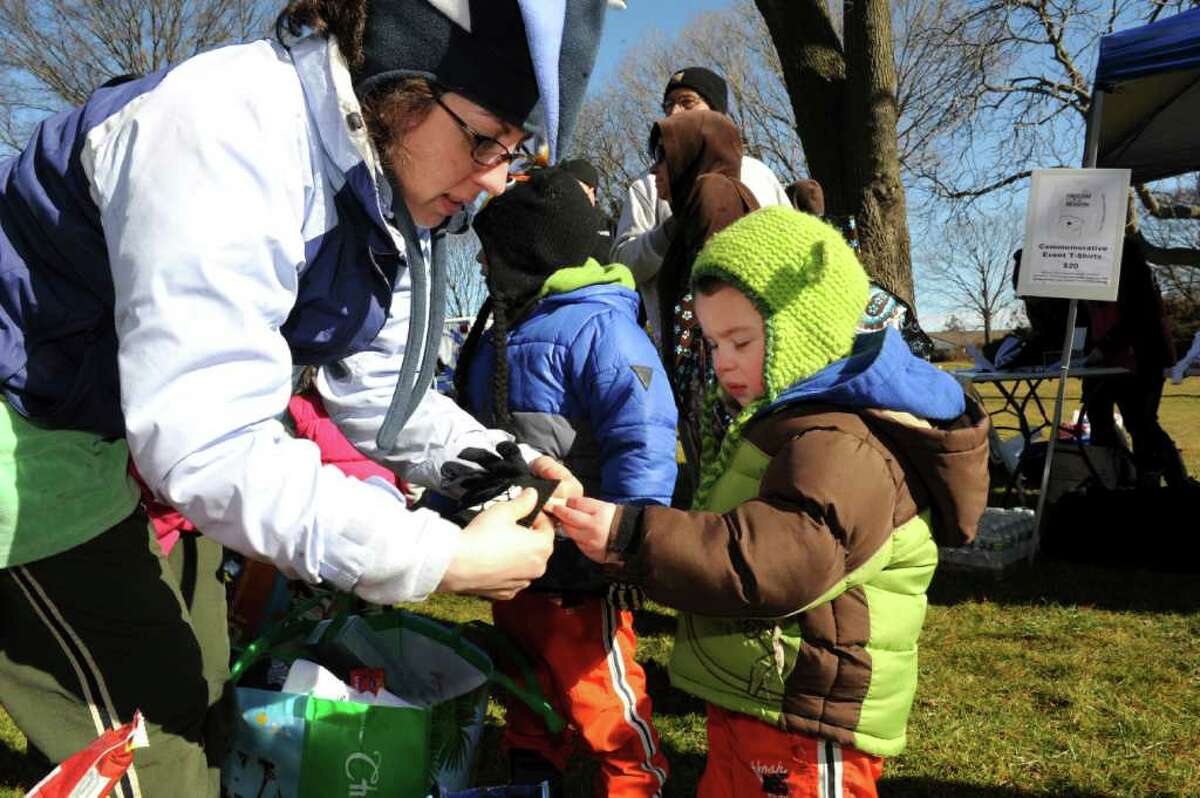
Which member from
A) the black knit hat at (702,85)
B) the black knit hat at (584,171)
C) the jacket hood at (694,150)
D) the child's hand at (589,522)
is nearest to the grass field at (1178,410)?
the black knit hat at (702,85)

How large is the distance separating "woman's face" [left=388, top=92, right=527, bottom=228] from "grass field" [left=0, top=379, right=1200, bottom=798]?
2022 millimetres

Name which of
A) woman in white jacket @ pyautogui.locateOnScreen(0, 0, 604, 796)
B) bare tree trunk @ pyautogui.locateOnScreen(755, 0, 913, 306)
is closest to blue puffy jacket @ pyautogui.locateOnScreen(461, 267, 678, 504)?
woman in white jacket @ pyautogui.locateOnScreen(0, 0, 604, 796)

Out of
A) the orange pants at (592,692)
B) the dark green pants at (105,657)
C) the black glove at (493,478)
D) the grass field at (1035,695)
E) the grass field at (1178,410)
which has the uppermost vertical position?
the black glove at (493,478)

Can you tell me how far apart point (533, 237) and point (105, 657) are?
169 centimetres

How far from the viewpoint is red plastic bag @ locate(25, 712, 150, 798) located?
1221 millimetres

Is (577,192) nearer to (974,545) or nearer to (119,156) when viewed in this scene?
(119,156)

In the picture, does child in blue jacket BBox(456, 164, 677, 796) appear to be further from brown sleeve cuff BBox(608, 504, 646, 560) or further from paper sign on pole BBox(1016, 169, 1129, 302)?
paper sign on pole BBox(1016, 169, 1129, 302)

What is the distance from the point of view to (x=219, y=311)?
1175 millimetres

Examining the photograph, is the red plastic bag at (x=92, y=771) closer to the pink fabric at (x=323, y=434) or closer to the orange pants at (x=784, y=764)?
the orange pants at (x=784, y=764)

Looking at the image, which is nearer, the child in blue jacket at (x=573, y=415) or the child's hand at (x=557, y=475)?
the child's hand at (x=557, y=475)

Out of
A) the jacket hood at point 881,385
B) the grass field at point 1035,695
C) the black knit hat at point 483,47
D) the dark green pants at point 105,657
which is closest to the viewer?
the black knit hat at point 483,47

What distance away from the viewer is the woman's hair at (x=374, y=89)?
1.34m

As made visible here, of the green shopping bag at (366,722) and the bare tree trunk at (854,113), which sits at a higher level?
the bare tree trunk at (854,113)

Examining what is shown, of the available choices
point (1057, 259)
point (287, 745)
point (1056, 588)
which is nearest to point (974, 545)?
point (1056, 588)
